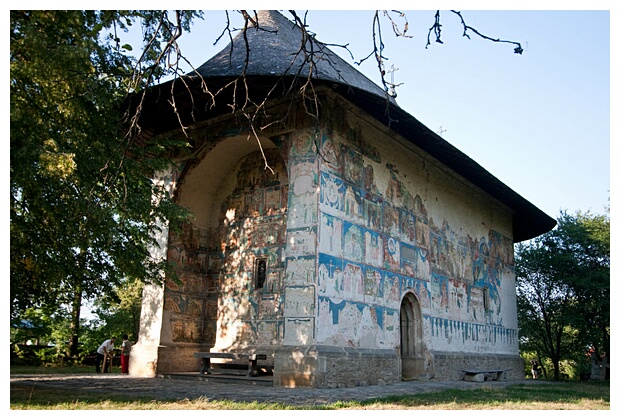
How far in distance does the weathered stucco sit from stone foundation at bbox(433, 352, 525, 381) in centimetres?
7

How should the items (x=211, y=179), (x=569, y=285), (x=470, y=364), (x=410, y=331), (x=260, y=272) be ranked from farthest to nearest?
1. (x=569, y=285)
2. (x=470, y=364)
3. (x=211, y=179)
4. (x=410, y=331)
5. (x=260, y=272)

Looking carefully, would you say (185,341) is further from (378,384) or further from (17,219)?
(17,219)

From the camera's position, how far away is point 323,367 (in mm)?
10047

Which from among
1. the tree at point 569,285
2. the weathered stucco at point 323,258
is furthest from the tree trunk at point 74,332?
the tree at point 569,285

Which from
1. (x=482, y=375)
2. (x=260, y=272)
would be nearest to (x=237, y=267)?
(x=260, y=272)

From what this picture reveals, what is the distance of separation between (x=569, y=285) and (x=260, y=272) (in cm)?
1366

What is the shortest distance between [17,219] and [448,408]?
18.6 feet

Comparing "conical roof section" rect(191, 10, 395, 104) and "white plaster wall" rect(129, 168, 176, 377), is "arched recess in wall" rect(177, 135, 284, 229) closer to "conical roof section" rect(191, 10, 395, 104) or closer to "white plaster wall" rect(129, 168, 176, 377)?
"white plaster wall" rect(129, 168, 176, 377)

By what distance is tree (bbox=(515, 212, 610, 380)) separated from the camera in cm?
2052

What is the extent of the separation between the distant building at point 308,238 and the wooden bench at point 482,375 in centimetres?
26

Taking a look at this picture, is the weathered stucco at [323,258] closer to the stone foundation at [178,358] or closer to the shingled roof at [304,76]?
the stone foundation at [178,358]

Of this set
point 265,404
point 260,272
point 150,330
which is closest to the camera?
point 265,404

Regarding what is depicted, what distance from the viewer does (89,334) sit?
2125cm

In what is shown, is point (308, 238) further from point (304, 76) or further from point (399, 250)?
point (304, 76)
